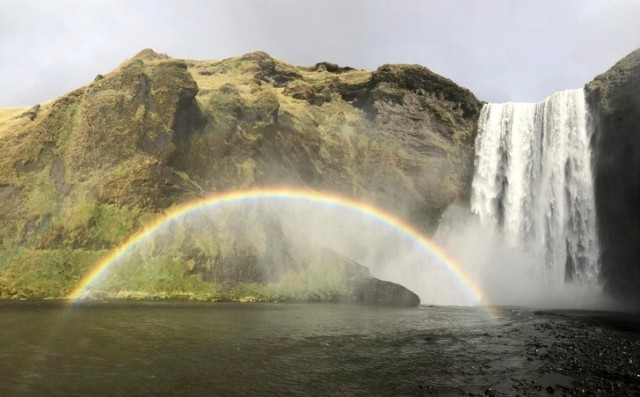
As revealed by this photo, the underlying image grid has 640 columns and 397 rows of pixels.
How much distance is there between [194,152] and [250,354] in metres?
51.9

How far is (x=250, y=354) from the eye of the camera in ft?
69.7

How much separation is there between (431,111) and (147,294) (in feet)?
198

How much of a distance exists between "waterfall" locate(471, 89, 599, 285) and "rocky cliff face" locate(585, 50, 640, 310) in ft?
4.66

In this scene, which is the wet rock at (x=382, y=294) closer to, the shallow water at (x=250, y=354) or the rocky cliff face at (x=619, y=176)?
the shallow water at (x=250, y=354)

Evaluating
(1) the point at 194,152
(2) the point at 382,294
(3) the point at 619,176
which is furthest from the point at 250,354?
(3) the point at 619,176

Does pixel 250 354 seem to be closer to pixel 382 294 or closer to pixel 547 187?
pixel 382 294

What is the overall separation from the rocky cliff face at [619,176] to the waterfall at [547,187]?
142 cm

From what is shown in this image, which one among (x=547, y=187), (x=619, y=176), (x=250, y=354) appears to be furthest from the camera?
(x=547, y=187)

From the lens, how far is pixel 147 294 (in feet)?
168

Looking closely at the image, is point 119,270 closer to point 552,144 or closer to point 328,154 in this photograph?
point 328,154

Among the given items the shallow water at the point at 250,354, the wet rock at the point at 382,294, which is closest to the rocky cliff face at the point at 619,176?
the wet rock at the point at 382,294

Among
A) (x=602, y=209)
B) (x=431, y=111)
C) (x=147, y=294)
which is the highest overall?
(x=431, y=111)

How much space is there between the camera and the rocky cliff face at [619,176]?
5288cm

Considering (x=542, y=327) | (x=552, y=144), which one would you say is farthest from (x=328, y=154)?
(x=542, y=327)
